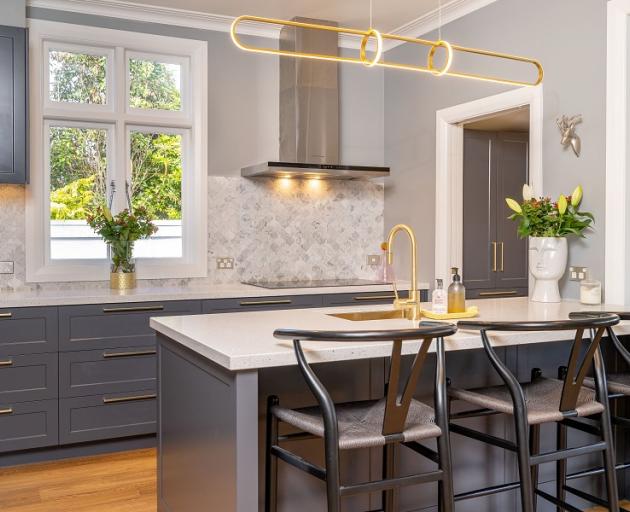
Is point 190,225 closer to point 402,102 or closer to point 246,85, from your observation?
point 246,85

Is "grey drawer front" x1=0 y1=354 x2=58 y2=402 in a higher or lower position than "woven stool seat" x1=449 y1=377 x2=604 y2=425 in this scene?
lower

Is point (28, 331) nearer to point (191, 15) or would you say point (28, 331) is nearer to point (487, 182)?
point (191, 15)

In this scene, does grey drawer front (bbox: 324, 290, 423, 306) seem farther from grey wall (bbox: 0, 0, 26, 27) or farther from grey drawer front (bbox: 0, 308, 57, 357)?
grey wall (bbox: 0, 0, 26, 27)

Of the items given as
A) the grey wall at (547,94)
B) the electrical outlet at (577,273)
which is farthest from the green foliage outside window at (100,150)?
the electrical outlet at (577,273)

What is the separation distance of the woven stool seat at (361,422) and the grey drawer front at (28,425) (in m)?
2.20

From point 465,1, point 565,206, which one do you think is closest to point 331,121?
point 465,1

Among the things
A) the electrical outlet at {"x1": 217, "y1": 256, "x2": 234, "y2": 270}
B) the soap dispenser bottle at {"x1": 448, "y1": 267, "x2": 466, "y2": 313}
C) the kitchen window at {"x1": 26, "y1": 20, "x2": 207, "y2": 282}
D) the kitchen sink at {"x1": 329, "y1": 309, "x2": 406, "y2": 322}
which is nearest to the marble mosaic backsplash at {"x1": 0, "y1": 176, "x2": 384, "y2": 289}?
the electrical outlet at {"x1": 217, "y1": 256, "x2": 234, "y2": 270}

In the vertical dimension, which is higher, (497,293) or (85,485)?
(497,293)

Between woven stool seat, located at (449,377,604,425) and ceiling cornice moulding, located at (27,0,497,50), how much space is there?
9.12ft

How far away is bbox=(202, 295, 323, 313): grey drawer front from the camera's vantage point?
4327 millimetres

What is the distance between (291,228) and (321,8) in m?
1.62

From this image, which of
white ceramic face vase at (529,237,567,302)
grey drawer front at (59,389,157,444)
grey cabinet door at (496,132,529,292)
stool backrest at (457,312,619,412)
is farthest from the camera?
grey cabinet door at (496,132,529,292)

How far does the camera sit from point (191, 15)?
15.7ft

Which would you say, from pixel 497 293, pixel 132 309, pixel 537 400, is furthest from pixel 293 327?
pixel 497 293
